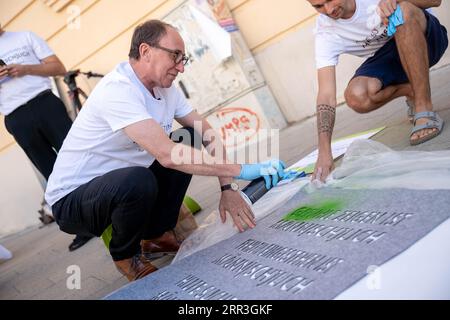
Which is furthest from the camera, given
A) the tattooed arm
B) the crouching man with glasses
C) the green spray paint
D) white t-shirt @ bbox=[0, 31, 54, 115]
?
white t-shirt @ bbox=[0, 31, 54, 115]

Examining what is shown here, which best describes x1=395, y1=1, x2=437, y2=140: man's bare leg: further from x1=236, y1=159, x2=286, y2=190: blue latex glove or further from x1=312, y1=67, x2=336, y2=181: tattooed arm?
x1=236, y1=159, x2=286, y2=190: blue latex glove

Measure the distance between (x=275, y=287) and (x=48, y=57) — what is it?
2365mm

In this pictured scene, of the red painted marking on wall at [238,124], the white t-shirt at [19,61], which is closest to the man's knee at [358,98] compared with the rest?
the white t-shirt at [19,61]

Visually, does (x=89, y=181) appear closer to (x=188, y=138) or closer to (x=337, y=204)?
(x=188, y=138)

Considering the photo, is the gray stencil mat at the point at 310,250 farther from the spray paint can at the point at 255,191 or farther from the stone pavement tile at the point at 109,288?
the stone pavement tile at the point at 109,288

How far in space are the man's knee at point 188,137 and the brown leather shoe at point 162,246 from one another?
1.40 ft

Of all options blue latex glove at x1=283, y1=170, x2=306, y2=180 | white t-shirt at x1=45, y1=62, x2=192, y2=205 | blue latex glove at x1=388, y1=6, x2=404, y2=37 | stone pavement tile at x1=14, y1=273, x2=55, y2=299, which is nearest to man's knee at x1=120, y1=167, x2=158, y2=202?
white t-shirt at x1=45, y1=62, x2=192, y2=205

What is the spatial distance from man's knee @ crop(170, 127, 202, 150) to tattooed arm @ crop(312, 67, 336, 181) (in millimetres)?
567

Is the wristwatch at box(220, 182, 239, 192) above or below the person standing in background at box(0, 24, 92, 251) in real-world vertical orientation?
Result: below

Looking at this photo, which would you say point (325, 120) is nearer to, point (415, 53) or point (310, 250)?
point (415, 53)

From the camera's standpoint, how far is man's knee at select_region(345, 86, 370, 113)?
2062mm

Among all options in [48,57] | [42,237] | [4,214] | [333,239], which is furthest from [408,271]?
[4,214]

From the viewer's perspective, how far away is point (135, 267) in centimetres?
168

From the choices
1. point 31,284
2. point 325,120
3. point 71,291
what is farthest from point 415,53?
point 31,284
